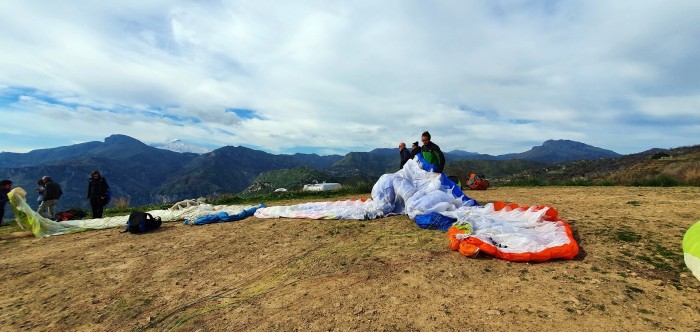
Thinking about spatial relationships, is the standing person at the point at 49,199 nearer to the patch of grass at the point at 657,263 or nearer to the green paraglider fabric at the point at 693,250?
the patch of grass at the point at 657,263

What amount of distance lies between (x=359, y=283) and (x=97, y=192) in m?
12.4

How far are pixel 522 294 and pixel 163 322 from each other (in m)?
4.96

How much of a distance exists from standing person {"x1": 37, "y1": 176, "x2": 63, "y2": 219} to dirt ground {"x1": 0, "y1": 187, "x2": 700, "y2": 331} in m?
3.94

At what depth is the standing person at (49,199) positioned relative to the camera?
12.0 meters

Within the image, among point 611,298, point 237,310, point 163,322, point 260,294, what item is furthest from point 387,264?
point 163,322

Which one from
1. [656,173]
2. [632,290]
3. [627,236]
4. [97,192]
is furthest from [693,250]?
[656,173]

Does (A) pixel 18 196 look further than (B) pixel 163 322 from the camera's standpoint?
Yes

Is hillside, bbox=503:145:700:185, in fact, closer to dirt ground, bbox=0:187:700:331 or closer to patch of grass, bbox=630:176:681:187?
patch of grass, bbox=630:176:681:187

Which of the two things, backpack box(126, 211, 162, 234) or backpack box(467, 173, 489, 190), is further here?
A: backpack box(467, 173, 489, 190)

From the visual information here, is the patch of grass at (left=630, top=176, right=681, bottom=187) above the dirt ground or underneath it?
above

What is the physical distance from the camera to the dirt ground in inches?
164

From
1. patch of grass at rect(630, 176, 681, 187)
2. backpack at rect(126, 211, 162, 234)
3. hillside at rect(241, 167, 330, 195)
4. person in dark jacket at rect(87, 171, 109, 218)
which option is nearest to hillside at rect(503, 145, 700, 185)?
patch of grass at rect(630, 176, 681, 187)

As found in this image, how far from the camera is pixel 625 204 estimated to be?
940 cm

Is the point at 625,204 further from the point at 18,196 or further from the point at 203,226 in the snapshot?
the point at 18,196
